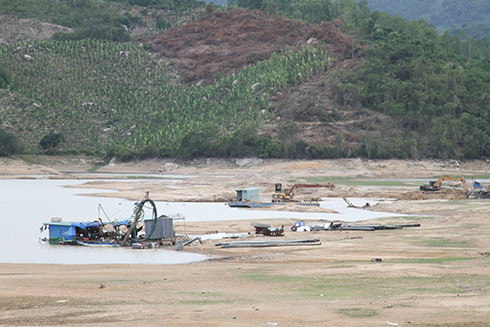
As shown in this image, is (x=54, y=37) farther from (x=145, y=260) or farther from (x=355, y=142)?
(x=145, y=260)

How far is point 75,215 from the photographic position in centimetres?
5553

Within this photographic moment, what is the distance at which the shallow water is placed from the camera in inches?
1357

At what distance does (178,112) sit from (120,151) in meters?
26.0

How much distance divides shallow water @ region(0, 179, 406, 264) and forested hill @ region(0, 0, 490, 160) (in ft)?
145

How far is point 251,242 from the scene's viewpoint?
122 feet

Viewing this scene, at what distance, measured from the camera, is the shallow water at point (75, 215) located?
113 ft

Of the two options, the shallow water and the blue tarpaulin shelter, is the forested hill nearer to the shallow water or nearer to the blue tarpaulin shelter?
the shallow water

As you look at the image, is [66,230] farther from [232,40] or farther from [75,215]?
[232,40]

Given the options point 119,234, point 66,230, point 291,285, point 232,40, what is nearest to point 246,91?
point 232,40

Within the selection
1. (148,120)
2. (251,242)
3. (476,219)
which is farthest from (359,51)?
(251,242)

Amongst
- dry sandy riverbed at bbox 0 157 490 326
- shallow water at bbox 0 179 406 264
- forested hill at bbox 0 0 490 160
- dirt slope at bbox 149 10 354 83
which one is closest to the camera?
dry sandy riverbed at bbox 0 157 490 326

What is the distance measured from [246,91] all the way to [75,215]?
9710 cm

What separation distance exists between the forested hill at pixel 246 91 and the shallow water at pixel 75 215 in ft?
145

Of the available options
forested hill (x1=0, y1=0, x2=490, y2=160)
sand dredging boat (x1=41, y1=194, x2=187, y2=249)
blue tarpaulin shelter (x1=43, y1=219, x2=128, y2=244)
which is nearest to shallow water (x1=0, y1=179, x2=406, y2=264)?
blue tarpaulin shelter (x1=43, y1=219, x2=128, y2=244)
